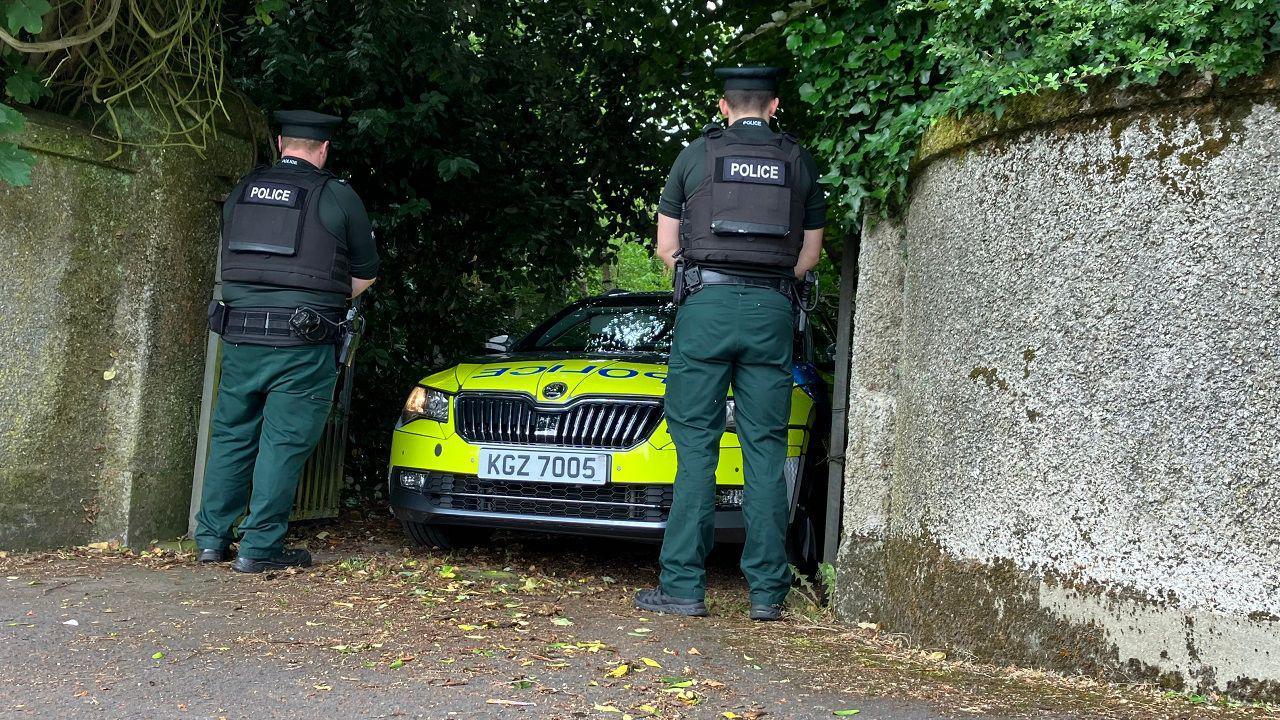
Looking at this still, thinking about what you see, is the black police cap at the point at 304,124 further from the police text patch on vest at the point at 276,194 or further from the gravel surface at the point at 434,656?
the gravel surface at the point at 434,656

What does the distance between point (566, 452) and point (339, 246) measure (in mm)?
1414

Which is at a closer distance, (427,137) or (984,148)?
(984,148)

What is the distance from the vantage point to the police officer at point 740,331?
461cm

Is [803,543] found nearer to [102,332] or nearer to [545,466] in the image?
[545,466]

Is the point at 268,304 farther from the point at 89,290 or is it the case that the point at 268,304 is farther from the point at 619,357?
the point at 619,357

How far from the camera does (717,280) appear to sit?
15.3 feet

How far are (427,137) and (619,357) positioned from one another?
97.2 inches

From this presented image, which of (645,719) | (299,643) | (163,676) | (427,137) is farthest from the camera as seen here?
(427,137)

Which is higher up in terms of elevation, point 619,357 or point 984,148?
point 984,148

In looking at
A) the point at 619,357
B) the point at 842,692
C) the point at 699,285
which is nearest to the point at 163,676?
the point at 842,692

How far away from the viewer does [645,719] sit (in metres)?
3.11

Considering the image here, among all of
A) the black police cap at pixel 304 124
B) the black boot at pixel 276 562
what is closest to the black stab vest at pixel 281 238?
the black police cap at pixel 304 124

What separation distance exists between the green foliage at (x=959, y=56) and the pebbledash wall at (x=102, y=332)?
313 cm

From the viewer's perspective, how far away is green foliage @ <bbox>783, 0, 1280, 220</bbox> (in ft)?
10.9
